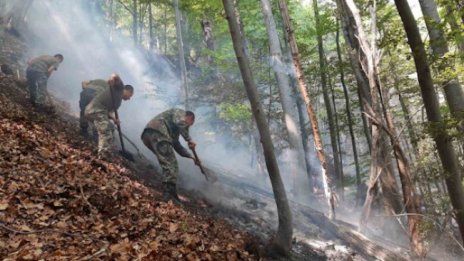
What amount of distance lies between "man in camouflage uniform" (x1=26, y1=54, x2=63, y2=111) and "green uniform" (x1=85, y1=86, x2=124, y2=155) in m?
1.59

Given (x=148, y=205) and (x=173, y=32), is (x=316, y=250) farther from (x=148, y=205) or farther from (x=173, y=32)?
(x=173, y=32)

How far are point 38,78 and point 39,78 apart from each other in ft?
0.09

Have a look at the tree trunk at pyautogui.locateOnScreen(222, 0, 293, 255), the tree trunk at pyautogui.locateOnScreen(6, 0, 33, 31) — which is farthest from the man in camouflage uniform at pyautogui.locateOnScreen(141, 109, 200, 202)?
the tree trunk at pyautogui.locateOnScreen(6, 0, 33, 31)

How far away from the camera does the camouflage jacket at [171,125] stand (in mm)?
8438

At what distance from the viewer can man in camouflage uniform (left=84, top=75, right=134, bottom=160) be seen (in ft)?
28.1

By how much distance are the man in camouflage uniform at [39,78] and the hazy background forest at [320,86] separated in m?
5.09

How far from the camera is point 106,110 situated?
9.22 meters

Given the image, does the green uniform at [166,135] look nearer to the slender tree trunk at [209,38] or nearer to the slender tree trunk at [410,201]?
the slender tree trunk at [410,201]

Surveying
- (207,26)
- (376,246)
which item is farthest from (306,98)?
(207,26)

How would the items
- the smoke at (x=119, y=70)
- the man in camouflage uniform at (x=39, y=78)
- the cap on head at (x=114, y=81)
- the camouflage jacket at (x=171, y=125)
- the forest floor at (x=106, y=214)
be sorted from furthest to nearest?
the smoke at (x=119, y=70) → the man in camouflage uniform at (x=39, y=78) → the cap on head at (x=114, y=81) → the camouflage jacket at (x=171, y=125) → the forest floor at (x=106, y=214)

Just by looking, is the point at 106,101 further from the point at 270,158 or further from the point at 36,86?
the point at 270,158

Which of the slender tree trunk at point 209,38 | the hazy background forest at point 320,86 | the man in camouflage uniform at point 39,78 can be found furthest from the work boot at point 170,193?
the slender tree trunk at point 209,38

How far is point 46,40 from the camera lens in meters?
21.5

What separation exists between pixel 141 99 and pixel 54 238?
1883cm
